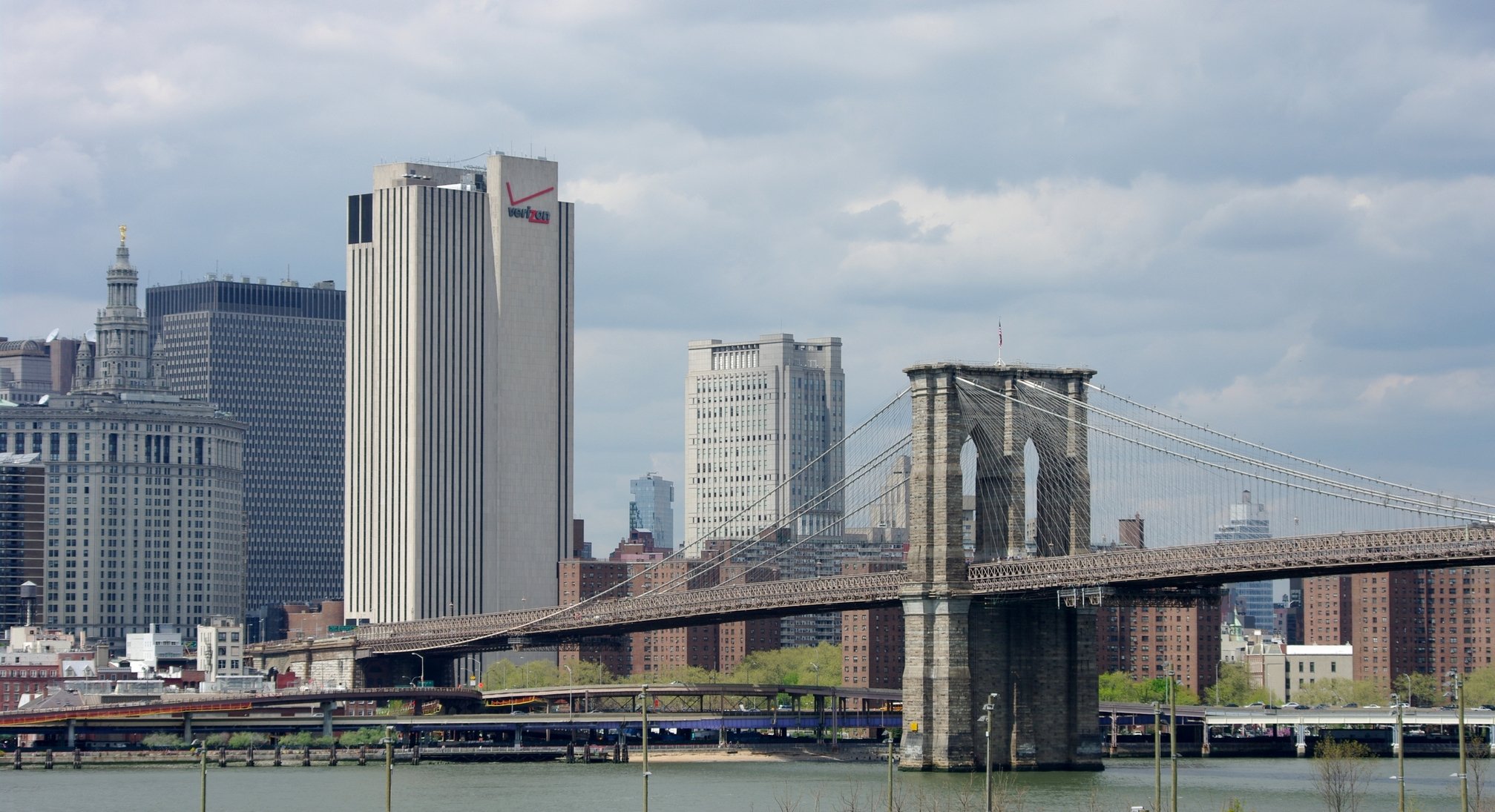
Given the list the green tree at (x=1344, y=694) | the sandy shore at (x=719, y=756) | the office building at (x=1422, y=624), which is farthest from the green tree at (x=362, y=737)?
the office building at (x=1422, y=624)

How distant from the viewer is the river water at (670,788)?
89688 millimetres

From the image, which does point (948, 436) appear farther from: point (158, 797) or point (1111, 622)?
point (1111, 622)

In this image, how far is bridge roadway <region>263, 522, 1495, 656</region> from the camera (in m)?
89.1

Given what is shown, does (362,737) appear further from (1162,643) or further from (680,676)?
(1162,643)

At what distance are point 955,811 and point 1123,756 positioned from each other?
54722 millimetres

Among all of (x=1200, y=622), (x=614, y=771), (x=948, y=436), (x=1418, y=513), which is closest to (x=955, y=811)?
(x=1418, y=513)

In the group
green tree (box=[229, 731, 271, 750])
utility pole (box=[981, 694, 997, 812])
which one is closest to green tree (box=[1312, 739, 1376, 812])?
utility pole (box=[981, 694, 997, 812])

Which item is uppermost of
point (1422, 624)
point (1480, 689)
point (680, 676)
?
point (1422, 624)

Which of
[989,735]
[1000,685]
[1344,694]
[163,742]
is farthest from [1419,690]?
[989,735]

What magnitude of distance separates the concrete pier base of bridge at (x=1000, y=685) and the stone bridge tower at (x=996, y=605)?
0.19ft

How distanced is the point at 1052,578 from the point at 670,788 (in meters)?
16.7

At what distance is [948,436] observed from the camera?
106000 millimetres

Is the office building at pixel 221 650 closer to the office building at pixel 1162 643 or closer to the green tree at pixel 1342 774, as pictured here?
the office building at pixel 1162 643

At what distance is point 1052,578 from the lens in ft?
333
